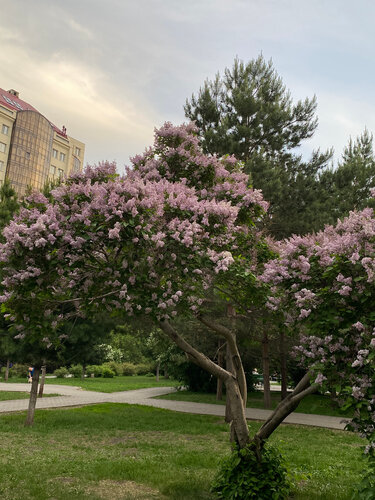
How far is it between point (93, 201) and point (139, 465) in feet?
18.4

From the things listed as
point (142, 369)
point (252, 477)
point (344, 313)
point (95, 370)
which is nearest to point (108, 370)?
point (95, 370)

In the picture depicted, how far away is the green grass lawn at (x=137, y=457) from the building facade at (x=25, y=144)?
51989 mm

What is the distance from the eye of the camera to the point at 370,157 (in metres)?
20.2

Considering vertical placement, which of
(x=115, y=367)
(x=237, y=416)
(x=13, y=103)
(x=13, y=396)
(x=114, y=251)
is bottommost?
(x=13, y=396)

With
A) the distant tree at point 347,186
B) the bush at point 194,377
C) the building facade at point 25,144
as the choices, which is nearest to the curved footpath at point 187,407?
the bush at point 194,377

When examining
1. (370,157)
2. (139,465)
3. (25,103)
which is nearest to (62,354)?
(139,465)

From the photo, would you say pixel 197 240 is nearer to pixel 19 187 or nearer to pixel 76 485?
pixel 76 485

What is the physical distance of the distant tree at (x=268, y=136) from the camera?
53.1 feet

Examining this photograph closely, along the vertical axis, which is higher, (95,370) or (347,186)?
(347,186)

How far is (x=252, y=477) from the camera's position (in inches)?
233

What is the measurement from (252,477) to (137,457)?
3.81m

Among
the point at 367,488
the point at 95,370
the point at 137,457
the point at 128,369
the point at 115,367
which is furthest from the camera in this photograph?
the point at 128,369

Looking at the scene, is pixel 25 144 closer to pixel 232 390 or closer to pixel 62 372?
pixel 62 372

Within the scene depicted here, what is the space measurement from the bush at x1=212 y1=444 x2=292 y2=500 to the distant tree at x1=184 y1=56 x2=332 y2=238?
1094cm
